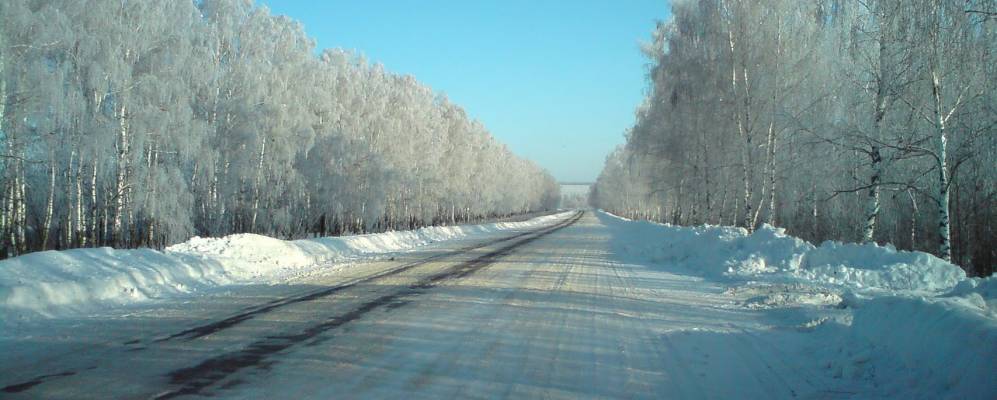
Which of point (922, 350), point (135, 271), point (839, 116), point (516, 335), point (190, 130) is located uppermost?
point (839, 116)

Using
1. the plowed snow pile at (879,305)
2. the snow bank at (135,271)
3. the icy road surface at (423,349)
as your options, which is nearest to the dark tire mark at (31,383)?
the icy road surface at (423,349)

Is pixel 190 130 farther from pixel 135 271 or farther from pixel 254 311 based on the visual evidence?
pixel 254 311

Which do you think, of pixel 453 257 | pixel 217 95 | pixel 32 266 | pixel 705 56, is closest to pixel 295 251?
pixel 453 257

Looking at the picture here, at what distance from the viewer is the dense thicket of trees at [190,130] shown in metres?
16.7

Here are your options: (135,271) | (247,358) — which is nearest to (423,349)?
(247,358)

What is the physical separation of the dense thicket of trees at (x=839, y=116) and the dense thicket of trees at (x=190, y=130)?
19.1 meters

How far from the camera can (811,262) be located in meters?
13.3

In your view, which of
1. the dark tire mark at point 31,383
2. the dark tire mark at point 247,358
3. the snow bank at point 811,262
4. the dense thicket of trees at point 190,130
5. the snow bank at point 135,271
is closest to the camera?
the dark tire mark at point 31,383

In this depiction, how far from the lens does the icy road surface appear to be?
491 centimetres

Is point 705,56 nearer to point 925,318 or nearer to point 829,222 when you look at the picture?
point 829,222

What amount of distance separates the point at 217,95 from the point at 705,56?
22909 mm

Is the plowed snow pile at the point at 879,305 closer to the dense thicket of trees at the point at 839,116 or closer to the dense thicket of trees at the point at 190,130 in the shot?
the dense thicket of trees at the point at 839,116

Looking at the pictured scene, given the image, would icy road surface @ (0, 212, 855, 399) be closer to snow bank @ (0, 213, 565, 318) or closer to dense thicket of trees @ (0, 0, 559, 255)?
snow bank @ (0, 213, 565, 318)

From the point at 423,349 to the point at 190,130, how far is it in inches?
761
